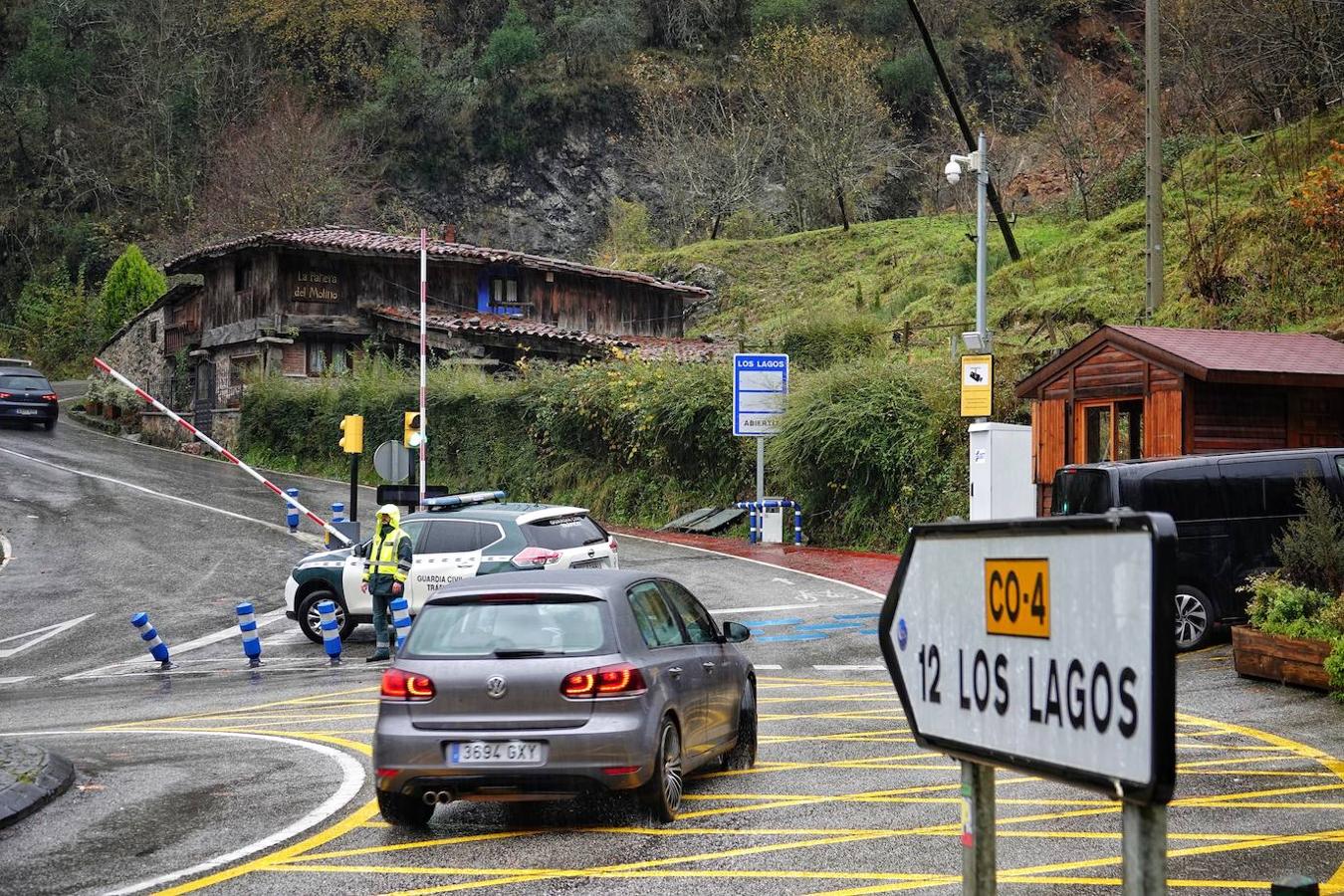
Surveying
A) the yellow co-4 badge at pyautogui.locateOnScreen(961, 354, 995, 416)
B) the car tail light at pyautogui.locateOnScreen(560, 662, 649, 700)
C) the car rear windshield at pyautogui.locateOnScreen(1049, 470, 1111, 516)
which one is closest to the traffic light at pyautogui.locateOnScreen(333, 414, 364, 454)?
the yellow co-4 badge at pyautogui.locateOnScreen(961, 354, 995, 416)

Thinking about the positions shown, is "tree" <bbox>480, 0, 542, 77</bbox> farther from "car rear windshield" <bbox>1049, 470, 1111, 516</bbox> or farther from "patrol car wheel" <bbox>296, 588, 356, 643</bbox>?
"car rear windshield" <bbox>1049, 470, 1111, 516</bbox>

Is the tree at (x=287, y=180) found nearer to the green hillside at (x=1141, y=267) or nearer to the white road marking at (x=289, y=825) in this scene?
the green hillside at (x=1141, y=267)

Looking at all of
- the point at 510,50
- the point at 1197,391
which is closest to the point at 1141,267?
the point at 1197,391

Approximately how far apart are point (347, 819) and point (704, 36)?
7287 centimetres

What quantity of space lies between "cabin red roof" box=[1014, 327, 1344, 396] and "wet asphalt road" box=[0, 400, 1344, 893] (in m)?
4.48

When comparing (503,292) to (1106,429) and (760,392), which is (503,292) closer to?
(760,392)

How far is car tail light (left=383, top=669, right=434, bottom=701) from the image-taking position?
864cm

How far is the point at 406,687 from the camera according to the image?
8703 millimetres

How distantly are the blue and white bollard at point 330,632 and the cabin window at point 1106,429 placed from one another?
34.4 ft

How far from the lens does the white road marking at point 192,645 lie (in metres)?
19.1

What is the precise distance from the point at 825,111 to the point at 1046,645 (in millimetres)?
58893

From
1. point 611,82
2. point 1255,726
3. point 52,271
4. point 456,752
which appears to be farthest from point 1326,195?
point 52,271

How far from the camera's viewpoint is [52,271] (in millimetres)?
75812

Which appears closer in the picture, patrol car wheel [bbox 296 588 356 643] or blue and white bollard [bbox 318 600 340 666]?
blue and white bollard [bbox 318 600 340 666]
